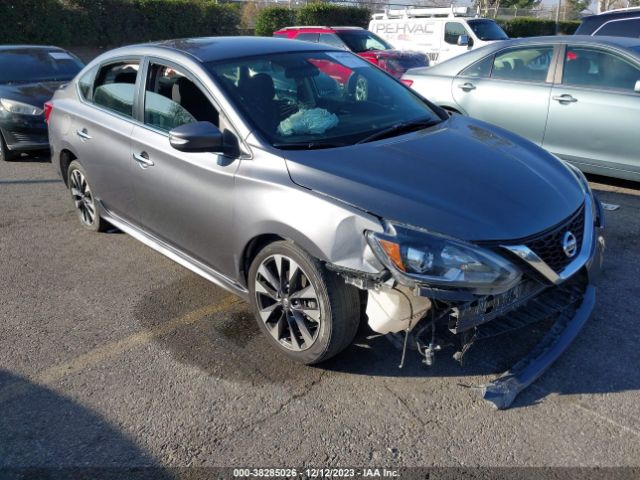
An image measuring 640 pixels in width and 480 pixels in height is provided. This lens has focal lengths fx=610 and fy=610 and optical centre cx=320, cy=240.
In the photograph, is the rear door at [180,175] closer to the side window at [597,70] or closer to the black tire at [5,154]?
the side window at [597,70]

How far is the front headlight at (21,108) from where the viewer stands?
816 centimetres

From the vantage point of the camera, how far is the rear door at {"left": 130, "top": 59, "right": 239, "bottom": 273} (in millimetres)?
3617

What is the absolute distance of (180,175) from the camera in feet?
12.6

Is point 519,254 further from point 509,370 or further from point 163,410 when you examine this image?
point 163,410

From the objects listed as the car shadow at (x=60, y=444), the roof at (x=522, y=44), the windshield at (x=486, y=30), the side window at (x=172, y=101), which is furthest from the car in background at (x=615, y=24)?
the car shadow at (x=60, y=444)

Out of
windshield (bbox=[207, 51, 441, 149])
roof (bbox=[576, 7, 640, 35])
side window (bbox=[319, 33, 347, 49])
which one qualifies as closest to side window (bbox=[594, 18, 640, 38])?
roof (bbox=[576, 7, 640, 35])

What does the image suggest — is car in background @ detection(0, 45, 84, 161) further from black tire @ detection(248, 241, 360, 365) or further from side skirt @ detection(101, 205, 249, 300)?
black tire @ detection(248, 241, 360, 365)

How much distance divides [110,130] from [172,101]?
778mm

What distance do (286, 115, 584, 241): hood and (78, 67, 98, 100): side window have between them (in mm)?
2673

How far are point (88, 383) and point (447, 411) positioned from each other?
6.34 feet

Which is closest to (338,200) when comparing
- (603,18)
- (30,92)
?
(30,92)

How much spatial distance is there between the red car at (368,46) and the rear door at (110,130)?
29.1 feet

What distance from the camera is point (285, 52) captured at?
4.26 metres

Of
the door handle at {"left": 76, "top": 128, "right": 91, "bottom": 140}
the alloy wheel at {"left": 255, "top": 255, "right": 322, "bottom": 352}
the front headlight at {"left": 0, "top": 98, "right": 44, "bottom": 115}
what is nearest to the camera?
the alloy wheel at {"left": 255, "top": 255, "right": 322, "bottom": 352}
